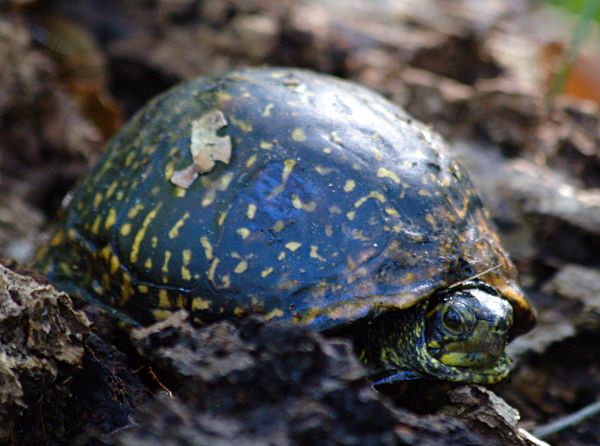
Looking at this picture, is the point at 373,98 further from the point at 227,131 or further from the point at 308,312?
the point at 308,312

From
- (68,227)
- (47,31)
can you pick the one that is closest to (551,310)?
(68,227)

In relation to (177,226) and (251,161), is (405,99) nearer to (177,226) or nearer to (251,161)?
(251,161)

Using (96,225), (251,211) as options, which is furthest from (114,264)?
(251,211)

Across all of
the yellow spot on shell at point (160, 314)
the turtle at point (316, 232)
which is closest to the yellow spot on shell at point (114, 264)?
the turtle at point (316, 232)

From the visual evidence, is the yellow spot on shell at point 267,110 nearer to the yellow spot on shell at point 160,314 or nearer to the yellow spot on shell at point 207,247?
the yellow spot on shell at point 207,247

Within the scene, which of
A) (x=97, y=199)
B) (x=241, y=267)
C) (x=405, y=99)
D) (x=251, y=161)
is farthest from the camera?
(x=405, y=99)

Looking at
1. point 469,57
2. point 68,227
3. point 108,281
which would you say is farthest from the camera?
point 469,57
